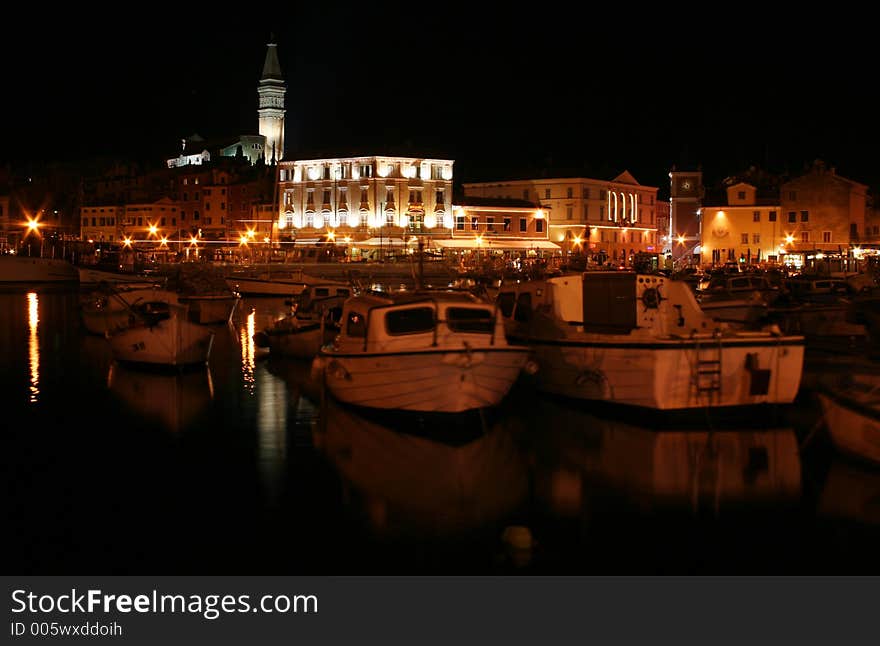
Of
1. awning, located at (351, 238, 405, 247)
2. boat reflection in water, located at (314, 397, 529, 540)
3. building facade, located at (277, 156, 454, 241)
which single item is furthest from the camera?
building facade, located at (277, 156, 454, 241)

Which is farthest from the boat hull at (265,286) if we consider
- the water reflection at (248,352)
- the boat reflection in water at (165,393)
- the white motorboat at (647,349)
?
the white motorboat at (647,349)

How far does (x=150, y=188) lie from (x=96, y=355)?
108087 millimetres

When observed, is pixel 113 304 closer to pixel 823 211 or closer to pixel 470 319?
pixel 470 319

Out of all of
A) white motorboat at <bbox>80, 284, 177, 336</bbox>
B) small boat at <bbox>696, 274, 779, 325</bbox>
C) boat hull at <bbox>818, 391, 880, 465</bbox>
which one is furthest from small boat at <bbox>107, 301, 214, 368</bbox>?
boat hull at <bbox>818, 391, 880, 465</bbox>

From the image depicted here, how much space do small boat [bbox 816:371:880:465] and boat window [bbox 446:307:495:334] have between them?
18.0ft

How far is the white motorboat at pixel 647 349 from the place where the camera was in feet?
56.4

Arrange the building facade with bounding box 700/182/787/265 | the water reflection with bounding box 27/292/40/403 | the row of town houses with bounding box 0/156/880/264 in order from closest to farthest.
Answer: the water reflection with bounding box 27/292/40/403 < the row of town houses with bounding box 0/156/880/264 < the building facade with bounding box 700/182/787/265

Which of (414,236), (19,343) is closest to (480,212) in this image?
(414,236)

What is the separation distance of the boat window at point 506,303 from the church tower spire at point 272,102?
426 ft

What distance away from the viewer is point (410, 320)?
17.2 metres

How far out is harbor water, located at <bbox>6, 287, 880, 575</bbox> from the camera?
10.8 m

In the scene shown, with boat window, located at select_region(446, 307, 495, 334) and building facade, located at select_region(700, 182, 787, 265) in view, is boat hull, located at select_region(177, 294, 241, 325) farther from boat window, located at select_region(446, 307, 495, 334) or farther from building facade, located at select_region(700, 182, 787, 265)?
building facade, located at select_region(700, 182, 787, 265)

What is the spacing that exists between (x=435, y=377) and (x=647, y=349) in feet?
12.1

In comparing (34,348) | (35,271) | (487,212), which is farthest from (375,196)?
(34,348)
